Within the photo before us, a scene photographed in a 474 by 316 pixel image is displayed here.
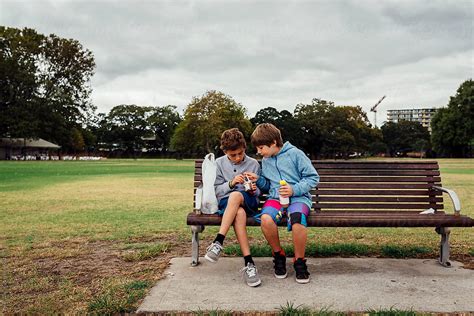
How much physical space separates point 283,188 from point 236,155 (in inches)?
24.6

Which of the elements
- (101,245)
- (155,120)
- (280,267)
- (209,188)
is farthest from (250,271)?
(155,120)

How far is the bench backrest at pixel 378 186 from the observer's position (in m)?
5.02

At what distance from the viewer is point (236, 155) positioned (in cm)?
445

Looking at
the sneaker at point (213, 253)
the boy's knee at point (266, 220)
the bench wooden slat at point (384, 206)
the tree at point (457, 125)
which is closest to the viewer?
the sneaker at point (213, 253)

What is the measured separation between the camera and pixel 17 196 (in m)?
12.0

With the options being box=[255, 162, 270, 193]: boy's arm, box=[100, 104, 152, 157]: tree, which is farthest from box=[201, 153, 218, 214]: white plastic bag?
box=[100, 104, 152, 157]: tree

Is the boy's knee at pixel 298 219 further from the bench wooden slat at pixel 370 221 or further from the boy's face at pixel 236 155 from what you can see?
the boy's face at pixel 236 155

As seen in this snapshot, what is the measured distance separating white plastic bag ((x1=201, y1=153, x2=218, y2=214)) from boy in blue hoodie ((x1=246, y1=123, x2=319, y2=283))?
349mm

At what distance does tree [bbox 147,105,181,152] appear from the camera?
323 ft

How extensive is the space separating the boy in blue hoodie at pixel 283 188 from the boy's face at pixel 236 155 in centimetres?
19

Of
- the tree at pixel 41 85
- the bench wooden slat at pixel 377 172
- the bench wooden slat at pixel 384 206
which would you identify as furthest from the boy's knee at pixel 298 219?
the tree at pixel 41 85

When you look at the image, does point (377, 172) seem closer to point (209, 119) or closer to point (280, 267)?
point (280, 267)

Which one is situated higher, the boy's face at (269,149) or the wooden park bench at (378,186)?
the boy's face at (269,149)

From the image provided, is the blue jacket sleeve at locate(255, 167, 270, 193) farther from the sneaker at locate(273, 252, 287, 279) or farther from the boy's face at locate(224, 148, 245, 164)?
the sneaker at locate(273, 252, 287, 279)
